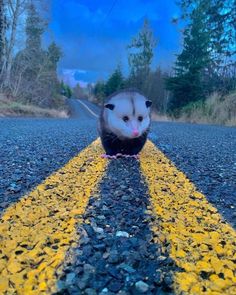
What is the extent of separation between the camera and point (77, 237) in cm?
122

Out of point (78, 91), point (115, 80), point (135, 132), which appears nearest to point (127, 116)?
point (135, 132)

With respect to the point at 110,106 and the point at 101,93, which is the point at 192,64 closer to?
the point at 110,106

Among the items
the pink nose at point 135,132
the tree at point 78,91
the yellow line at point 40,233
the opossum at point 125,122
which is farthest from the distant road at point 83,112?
the tree at point 78,91

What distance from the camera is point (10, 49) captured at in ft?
89.4

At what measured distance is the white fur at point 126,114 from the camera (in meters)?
3.02

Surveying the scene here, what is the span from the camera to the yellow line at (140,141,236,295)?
95 centimetres

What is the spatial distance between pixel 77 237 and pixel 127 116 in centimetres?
194

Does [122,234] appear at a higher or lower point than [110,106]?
lower

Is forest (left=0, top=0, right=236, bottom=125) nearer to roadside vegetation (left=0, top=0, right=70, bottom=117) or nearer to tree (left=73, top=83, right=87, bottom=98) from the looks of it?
roadside vegetation (left=0, top=0, right=70, bottom=117)

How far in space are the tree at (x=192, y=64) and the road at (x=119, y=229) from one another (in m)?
26.7

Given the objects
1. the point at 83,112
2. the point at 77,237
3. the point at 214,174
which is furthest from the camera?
the point at 83,112

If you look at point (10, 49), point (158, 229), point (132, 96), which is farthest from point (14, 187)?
point (10, 49)

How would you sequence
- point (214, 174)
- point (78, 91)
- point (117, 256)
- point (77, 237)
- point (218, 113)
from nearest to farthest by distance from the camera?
point (117, 256)
point (77, 237)
point (214, 174)
point (218, 113)
point (78, 91)

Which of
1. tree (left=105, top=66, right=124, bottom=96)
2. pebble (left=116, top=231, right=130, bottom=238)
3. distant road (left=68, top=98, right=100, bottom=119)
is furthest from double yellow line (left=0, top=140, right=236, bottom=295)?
tree (left=105, top=66, right=124, bottom=96)
